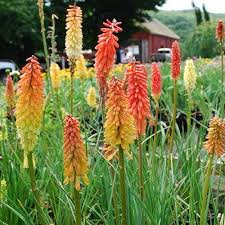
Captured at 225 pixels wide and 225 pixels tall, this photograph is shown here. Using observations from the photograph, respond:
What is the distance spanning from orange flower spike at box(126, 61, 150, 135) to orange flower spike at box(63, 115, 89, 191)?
0.43 metres

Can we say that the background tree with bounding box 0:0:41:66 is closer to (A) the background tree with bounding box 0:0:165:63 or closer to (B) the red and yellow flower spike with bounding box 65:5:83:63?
(A) the background tree with bounding box 0:0:165:63

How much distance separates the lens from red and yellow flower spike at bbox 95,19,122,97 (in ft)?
7.15

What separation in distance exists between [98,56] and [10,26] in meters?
34.9

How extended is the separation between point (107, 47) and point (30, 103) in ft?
1.58

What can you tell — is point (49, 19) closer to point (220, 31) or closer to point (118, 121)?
point (220, 31)

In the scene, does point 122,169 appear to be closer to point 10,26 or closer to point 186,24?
point 10,26

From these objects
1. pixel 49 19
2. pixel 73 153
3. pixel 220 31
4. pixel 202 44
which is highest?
pixel 49 19

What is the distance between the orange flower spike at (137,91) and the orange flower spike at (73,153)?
433mm

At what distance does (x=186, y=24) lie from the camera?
123688 millimetres

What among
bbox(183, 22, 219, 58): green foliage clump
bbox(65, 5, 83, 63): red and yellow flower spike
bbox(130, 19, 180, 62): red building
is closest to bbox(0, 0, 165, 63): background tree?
bbox(183, 22, 219, 58): green foliage clump

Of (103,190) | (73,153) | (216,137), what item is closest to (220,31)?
(103,190)

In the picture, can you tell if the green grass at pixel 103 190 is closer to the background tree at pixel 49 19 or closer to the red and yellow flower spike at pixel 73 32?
the red and yellow flower spike at pixel 73 32

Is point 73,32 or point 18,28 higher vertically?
point 18,28

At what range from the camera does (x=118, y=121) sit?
1814 millimetres
